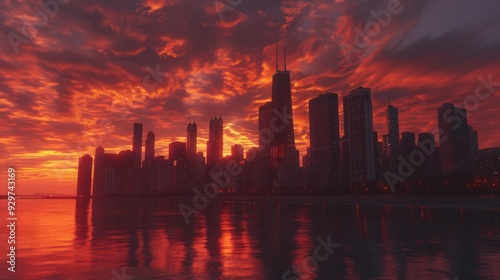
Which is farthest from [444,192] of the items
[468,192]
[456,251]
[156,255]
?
[156,255]

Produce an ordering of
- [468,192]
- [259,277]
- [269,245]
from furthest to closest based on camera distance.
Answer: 1. [468,192]
2. [269,245]
3. [259,277]

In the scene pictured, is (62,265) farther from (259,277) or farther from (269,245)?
(269,245)

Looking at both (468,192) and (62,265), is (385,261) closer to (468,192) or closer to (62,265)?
(62,265)

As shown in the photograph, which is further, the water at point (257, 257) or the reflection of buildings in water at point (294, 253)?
the reflection of buildings in water at point (294, 253)

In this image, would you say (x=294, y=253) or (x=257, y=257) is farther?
(x=294, y=253)

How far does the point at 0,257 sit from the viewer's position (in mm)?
20344

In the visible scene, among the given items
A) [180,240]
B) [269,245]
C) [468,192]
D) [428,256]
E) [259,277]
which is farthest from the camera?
[468,192]

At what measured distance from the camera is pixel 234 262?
1780 centimetres

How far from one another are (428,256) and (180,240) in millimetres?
15177

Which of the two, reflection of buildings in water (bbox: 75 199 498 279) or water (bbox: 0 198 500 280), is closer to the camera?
water (bbox: 0 198 500 280)

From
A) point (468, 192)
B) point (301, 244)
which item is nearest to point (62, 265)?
point (301, 244)

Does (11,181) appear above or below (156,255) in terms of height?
above

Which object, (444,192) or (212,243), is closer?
(212,243)

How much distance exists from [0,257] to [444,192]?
12800 cm
